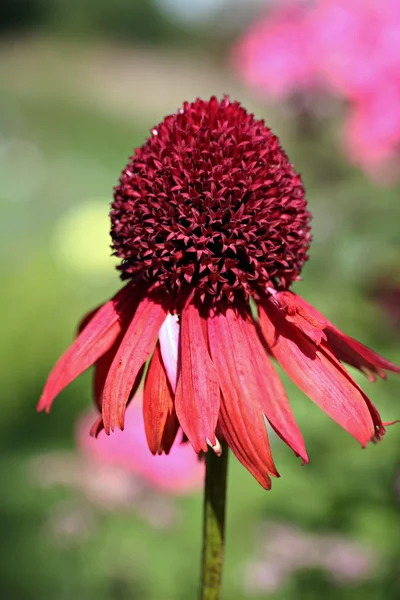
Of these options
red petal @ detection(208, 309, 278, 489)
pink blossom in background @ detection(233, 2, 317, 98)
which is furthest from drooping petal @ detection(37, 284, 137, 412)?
pink blossom in background @ detection(233, 2, 317, 98)

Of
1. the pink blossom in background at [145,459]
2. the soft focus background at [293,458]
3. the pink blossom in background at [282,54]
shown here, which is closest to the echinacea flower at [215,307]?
the soft focus background at [293,458]

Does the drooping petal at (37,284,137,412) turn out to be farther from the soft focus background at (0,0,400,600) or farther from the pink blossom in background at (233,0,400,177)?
the pink blossom in background at (233,0,400,177)

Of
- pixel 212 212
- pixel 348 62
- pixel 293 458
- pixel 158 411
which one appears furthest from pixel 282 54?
pixel 158 411

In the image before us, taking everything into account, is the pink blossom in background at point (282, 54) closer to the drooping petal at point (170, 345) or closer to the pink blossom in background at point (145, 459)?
the pink blossom in background at point (145, 459)

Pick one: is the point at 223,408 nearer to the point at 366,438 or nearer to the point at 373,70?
the point at 366,438

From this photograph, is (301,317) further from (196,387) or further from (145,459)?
(145,459)
